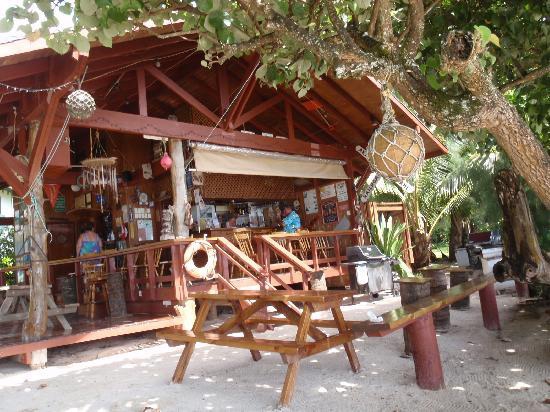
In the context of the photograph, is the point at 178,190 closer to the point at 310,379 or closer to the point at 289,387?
the point at 310,379

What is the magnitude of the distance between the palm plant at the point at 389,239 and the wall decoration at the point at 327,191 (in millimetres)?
1118

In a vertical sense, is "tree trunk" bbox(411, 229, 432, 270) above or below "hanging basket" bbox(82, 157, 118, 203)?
below

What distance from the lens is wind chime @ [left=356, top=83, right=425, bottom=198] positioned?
3.27 m

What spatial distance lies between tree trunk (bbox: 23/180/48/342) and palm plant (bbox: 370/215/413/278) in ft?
22.4

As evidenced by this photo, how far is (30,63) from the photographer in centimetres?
534

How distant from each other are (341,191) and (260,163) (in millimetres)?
2477

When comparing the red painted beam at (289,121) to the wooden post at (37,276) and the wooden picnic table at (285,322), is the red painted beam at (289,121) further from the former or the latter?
the wooden picnic table at (285,322)

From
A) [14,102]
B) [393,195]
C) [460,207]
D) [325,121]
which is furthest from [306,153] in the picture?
[460,207]

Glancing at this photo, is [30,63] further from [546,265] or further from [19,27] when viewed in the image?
[546,265]

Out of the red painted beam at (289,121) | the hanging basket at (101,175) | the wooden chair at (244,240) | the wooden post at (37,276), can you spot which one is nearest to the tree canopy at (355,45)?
the wooden post at (37,276)

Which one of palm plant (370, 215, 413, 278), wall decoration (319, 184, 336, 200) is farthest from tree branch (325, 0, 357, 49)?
palm plant (370, 215, 413, 278)

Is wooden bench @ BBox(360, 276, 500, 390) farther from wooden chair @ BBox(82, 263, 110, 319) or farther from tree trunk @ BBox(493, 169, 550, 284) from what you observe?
wooden chair @ BBox(82, 263, 110, 319)

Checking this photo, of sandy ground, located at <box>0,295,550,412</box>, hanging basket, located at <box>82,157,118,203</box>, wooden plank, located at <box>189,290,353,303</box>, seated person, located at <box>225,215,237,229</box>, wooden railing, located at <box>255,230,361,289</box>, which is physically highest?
hanging basket, located at <box>82,157,118,203</box>

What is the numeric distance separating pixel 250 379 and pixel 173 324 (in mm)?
2337
